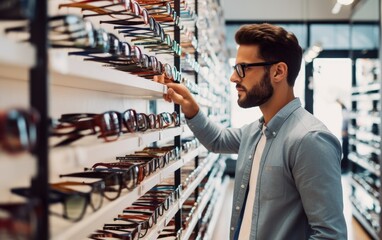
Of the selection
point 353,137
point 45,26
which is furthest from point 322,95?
point 45,26

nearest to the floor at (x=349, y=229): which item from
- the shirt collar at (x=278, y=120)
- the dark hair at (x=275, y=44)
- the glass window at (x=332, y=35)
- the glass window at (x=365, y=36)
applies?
the glass window at (x=365, y=36)

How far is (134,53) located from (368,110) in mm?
5339

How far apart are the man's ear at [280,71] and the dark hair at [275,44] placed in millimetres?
28

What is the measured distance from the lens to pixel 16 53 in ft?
2.82

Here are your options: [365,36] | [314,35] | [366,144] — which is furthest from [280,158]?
[314,35]

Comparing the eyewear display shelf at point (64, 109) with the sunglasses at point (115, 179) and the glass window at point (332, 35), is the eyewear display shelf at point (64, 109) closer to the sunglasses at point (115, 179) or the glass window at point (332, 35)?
→ the sunglasses at point (115, 179)

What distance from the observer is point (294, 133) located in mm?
1977

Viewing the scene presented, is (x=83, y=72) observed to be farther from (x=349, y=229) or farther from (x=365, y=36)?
(x=365, y=36)

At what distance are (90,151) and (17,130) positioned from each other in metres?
0.41

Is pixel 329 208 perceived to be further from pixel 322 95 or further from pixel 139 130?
pixel 322 95

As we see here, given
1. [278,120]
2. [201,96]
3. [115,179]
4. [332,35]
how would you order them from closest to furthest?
1. [115,179]
2. [278,120]
3. [201,96]
4. [332,35]

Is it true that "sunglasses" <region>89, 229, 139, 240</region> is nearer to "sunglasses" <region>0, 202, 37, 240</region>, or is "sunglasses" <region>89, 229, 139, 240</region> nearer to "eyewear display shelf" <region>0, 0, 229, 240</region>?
"eyewear display shelf" <region>0, 0, 229, 240</region>

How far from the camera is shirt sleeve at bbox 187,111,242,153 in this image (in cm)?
262

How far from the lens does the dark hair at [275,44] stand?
2172 millimetres
